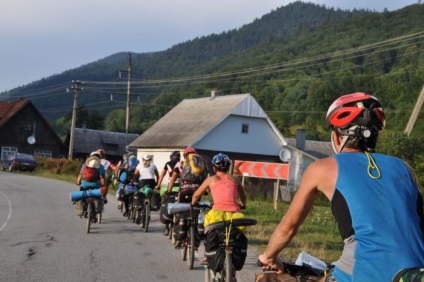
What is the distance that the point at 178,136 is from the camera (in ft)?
157

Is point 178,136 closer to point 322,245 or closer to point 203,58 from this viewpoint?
point 322,245

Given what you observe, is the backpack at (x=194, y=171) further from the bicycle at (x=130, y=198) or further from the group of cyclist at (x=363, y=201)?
the group of cyclist at (x=363, y=201)

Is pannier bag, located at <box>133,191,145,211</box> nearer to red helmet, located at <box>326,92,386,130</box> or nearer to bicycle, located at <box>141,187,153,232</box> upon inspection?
bicycle, located at <box>141,187,153,232</box>

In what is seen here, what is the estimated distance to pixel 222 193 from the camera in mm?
8656

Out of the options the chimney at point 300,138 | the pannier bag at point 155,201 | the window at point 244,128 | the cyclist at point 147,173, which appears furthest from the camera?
the chimney at point 300,138

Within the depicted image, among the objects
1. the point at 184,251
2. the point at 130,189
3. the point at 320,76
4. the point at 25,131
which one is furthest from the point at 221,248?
the point at 320,76

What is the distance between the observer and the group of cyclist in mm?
2938

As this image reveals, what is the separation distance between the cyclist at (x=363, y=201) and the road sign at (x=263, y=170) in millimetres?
16319

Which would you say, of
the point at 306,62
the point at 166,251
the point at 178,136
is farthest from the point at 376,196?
the point at 306,62

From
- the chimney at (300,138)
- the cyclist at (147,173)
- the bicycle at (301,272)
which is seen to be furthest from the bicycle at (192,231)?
the chimney at (300,138)

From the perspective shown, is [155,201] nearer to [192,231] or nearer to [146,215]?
[146,215]

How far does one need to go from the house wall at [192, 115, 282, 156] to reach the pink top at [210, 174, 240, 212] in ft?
118

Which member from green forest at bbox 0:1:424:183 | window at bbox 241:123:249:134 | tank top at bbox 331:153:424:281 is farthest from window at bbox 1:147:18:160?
tank top at bbox 331:153:424:281

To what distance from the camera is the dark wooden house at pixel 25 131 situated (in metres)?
69.5
